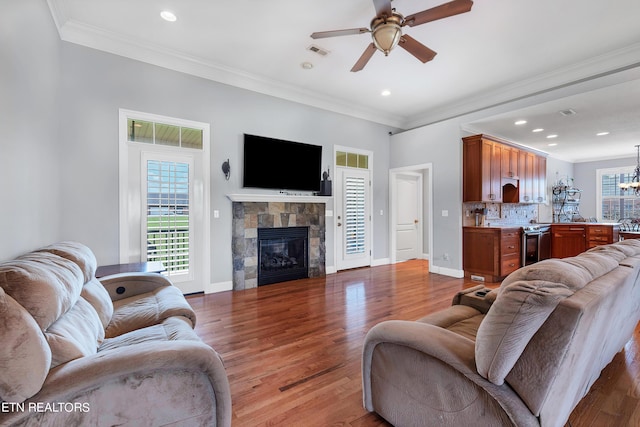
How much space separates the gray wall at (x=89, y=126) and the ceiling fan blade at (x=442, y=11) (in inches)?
106

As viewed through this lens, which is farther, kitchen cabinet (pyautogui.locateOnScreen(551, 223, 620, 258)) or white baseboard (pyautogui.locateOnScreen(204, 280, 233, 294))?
kitchen cabinet (pyautogui.locateOnScreen(551, 223, 620, 258))

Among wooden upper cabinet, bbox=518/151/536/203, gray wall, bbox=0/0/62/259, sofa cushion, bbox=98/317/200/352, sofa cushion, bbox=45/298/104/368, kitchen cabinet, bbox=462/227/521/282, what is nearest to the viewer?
sofa cushion, bbox=45/298/104/368

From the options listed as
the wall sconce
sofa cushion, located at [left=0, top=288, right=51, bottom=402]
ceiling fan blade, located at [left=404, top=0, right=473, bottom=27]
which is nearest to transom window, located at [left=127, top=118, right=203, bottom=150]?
the wall sconce

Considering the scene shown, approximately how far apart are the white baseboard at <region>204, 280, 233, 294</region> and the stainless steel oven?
5.05m

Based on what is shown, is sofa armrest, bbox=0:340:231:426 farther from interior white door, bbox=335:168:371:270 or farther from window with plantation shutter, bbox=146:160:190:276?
interior white door, bbox=335:168:371:270

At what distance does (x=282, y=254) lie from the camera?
4.82m

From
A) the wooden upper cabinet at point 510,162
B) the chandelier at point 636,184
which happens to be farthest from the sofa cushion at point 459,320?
the chandelier at point 636,184

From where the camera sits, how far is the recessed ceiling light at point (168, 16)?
2.96 m

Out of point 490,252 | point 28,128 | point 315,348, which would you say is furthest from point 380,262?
point 28,128

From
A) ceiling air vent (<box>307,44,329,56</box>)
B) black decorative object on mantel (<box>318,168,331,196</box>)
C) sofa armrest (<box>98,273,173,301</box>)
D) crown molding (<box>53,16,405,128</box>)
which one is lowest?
sofa armrest (<box>98,273,173,301</box>)

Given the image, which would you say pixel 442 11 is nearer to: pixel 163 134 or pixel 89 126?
pixel 163 134

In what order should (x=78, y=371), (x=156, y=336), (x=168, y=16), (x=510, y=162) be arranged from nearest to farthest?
(x=78, y=371) → (x=156, y=336) → (x=168, y=16) → (x=510, y=162)

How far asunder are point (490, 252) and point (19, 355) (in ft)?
17.7

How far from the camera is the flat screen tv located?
440 cm
